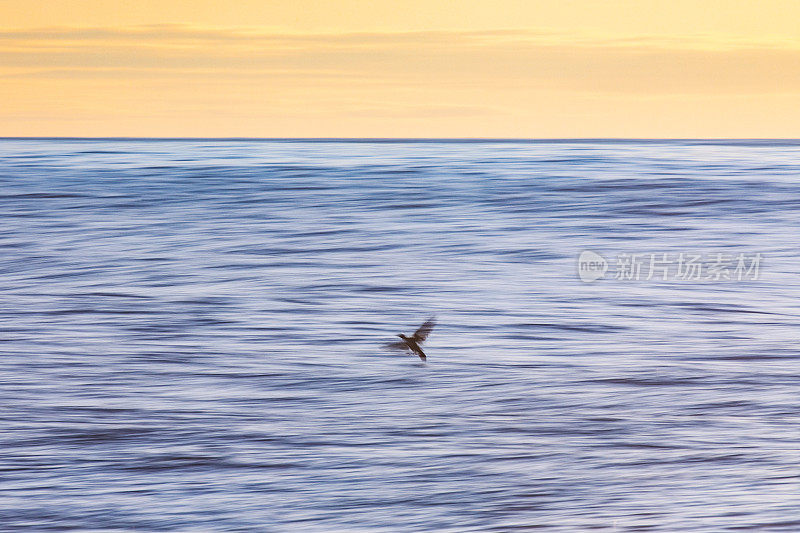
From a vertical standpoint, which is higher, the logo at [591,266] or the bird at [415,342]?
the logo at [591,266]

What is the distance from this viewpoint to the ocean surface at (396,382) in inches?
154

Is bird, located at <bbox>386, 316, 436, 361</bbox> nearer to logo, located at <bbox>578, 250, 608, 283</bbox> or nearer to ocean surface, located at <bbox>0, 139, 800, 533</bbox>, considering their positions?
ocean surface, located at <bbox>0, 139, 800, 533</bbox>

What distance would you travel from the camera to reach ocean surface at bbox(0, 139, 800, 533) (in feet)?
12.8

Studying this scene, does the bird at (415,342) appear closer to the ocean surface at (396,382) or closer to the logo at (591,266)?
the ocean surface at (396,382)

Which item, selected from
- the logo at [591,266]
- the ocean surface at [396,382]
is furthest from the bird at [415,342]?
the logo at [591,266]

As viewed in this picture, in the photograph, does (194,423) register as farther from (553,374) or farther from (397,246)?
(397,246)

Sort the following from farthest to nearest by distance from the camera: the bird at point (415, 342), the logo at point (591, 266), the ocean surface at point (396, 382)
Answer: the logo at point (591, 266) < the bird at point (415, 342) < the ocean surface at point (396, 382)

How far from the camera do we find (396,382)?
5.75 meters

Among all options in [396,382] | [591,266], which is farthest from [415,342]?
[591,266]

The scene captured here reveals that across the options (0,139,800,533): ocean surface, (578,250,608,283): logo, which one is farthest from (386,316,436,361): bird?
(578,250,608,283): logo

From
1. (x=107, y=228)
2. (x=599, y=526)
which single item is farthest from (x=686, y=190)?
(x=599, y=526)

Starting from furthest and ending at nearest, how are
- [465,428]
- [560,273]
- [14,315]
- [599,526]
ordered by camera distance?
[560,273] → [14,315] → [465,428] → [599,526]

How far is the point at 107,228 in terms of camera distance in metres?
15.0

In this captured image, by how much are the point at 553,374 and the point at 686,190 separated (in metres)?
13.9
